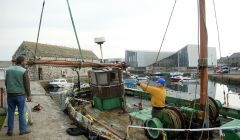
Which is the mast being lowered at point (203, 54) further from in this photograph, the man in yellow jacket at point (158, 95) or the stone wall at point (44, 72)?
the stone wall at point (44, 72)

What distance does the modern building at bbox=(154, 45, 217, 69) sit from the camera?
80.2 meters

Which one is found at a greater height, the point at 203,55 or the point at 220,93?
the point at 203,55

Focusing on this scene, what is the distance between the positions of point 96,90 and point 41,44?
4419cm

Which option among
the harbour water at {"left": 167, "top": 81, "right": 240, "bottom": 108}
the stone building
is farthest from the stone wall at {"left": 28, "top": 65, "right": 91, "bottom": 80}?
the harbour water at {"left": 167, "top": 81, "right": 240, "bottom": 108}

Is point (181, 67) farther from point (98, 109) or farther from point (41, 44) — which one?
point (98, 109)

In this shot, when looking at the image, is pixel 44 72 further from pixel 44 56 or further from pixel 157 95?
pixel 157 95

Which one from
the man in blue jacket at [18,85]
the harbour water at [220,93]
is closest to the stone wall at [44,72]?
the harbour water at [220,93]

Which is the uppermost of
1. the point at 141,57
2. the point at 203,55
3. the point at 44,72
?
the point at 141,57

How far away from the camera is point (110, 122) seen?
7.92m

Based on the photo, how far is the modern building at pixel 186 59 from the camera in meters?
80.2

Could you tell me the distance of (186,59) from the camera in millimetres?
81750

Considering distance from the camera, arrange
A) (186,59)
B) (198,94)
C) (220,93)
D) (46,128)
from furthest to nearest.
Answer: (186,59) → (220,93) → (198,94) → (46,128)

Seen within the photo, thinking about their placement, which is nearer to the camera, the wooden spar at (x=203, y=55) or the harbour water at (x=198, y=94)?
the wooden spar at (x=203, y=55)

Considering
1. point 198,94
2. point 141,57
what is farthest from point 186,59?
point 198,94
